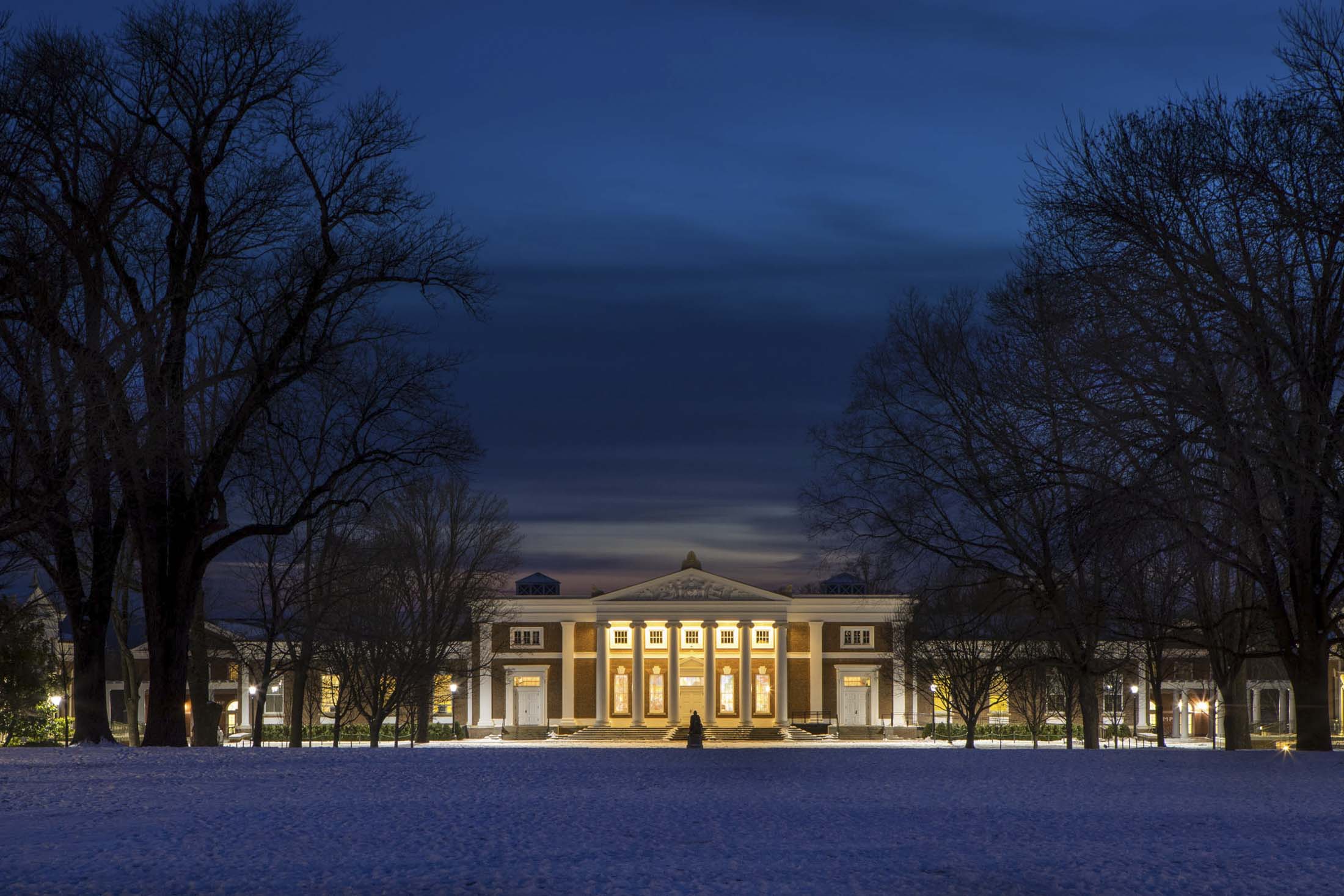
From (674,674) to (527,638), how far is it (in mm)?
9155

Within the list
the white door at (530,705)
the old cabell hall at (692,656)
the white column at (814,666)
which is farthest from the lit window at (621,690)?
the white column at (814,666)

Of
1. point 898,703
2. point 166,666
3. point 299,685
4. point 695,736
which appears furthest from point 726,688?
point 166,666

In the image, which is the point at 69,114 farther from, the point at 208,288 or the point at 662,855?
the point at 662,855

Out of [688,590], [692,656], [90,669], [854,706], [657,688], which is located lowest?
[854,706]

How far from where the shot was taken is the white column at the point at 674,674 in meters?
80.3

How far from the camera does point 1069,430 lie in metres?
21.2

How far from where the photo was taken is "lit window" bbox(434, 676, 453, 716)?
59.2 m

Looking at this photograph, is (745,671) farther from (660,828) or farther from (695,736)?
(660,828)

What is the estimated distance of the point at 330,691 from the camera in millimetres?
63219

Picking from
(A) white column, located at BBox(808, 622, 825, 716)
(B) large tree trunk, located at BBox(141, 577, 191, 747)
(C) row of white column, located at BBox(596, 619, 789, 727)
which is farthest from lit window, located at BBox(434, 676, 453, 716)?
(B) large tree trunk, located at BBox(141, 577, 191, 747)

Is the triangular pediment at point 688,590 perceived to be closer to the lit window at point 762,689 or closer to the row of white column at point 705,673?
the row of white column at point 705,673

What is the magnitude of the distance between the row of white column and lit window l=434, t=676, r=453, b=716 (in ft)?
22.3

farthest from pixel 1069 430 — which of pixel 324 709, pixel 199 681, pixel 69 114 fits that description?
pixel 324 709

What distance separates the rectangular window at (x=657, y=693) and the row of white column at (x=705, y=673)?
0.35 meters
